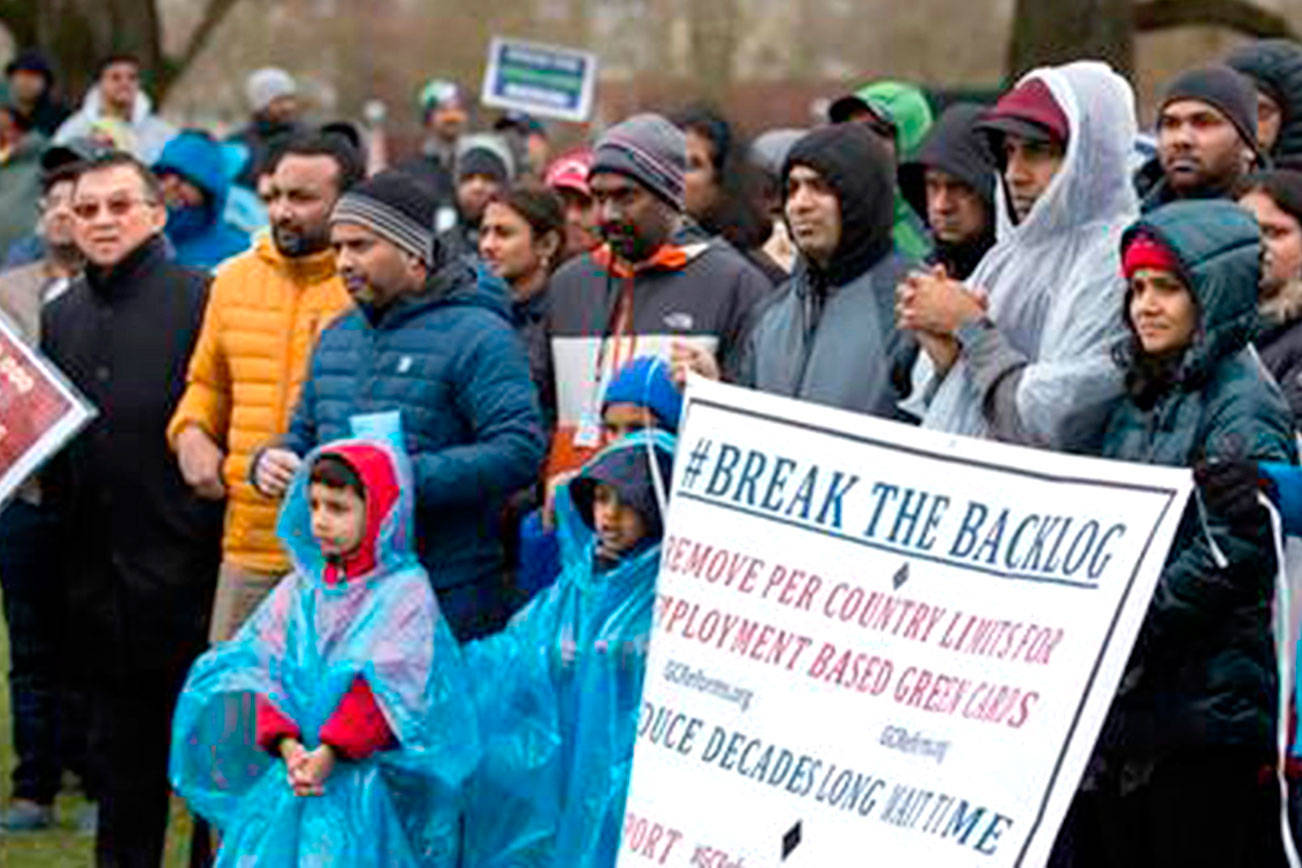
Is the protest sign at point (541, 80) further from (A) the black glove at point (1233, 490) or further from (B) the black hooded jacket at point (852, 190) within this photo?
(A) the black glove at point (1233, 490)

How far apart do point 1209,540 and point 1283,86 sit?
3198 mm

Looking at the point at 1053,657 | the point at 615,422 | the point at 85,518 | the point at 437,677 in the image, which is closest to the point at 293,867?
the point at 437,677

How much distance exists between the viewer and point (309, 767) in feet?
29.0

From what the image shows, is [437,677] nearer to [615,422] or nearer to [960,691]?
[615,422]

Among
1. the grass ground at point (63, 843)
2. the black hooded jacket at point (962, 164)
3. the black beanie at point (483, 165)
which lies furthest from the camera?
the black beanie at point (483, 165)

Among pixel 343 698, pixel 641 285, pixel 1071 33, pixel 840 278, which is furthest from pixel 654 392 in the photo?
pixel 1071 33

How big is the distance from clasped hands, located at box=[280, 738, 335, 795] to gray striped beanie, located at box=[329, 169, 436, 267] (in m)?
1.38

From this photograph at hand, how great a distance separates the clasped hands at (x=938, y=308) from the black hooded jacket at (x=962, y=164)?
1.91ft

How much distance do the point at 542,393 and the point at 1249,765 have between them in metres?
3.16

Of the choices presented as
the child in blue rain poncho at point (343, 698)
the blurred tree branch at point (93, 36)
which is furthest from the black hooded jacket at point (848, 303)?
the blurred tree branch at point (93, 36)

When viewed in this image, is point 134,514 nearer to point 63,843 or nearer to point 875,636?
point 63,843

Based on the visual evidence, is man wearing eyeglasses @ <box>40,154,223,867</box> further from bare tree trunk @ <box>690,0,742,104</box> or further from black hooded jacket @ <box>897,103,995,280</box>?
bare tree trunk @ <box>690,0,742,104</box>

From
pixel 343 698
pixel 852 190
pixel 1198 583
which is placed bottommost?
pixel 343 698

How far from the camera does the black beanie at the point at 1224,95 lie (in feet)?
29.3
